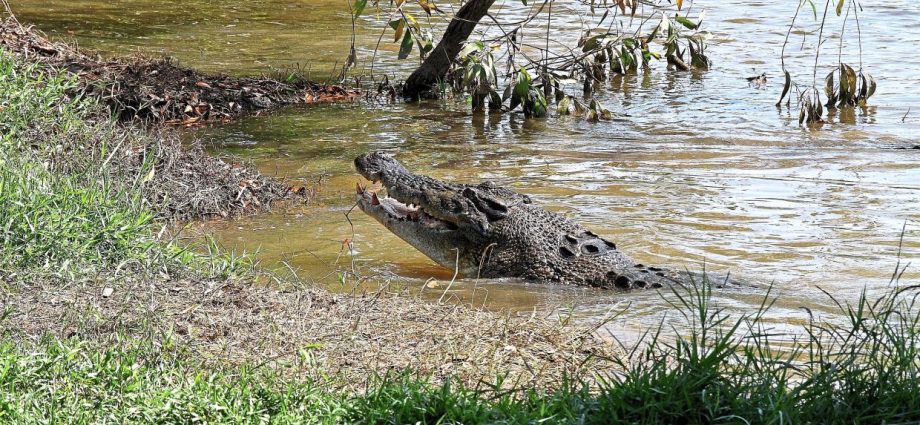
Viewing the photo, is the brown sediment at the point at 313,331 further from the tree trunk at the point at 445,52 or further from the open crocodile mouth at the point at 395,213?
the tree trunk at the point at 445,52

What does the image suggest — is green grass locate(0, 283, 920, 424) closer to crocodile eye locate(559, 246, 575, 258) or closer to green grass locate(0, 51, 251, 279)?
green grass locate(0, 51, 251, 279)

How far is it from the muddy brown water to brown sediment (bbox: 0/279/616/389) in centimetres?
67

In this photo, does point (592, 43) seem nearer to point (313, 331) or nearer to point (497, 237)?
point (497, 237)

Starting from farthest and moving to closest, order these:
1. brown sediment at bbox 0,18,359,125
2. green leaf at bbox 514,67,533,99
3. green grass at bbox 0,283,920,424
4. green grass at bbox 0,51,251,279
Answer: brown sediment at bbox 0,18,359,125 → green leaf at bbox 514,67,533,99 → green grass at bbox 0,51,251,279 → green grass at bbox 0,283,920,424

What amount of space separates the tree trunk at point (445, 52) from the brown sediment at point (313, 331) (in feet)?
19.3

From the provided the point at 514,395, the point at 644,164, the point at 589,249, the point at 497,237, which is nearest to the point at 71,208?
the point at 497,237

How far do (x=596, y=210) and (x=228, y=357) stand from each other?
162 inches

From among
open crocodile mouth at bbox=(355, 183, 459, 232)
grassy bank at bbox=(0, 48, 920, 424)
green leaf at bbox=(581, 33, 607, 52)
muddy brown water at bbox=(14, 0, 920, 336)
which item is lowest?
muddy brown water at bbox=(14, 0, 920, 336)

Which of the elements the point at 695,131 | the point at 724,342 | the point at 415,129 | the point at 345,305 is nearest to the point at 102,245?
the point at 345,305

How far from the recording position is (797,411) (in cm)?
339

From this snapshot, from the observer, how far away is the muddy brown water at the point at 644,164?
6.43 metres

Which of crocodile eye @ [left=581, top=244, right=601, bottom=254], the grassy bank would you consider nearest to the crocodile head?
→ crocodile eye @ [left=581, top=244, right=601, bottom=254]

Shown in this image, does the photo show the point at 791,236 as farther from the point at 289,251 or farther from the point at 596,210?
the point at 289,251

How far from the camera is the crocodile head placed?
21.0 ft
